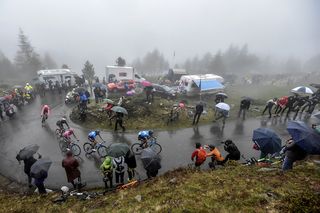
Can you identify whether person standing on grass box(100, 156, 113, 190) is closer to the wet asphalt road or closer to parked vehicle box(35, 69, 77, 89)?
the wet asphalt road

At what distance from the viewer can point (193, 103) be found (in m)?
26.7

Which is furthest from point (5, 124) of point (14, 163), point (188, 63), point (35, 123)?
point (188, 63)

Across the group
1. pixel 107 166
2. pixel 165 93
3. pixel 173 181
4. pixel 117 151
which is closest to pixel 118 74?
pixel 165 93

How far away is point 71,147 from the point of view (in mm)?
13625

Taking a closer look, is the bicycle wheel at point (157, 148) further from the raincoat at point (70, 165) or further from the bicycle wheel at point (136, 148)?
the raincoat at point (70, 165)

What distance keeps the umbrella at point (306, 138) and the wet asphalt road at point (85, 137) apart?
515 cm

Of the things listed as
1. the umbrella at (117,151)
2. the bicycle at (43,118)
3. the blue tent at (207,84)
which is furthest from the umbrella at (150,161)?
the blue tent at (207,84)

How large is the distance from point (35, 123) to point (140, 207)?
15.7 metres

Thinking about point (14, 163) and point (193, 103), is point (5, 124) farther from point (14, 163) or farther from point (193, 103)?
point (193, 103)

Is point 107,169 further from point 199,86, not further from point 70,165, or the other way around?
point 199,86

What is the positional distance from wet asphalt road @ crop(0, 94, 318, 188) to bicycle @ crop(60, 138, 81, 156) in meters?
0.31

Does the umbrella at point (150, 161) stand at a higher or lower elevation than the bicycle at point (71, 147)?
higher

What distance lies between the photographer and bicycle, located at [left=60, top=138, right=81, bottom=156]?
13.6m

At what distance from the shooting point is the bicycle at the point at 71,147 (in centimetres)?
1358
